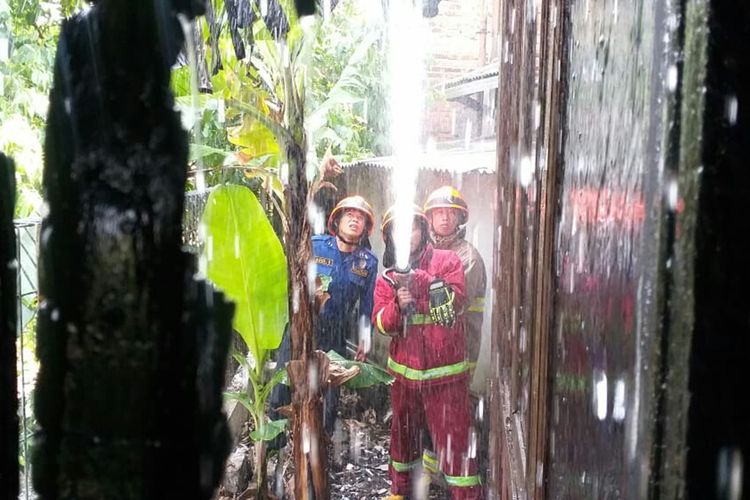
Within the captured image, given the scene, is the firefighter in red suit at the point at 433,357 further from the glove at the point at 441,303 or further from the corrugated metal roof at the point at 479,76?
the corrugated metal roof at the point at 479,76

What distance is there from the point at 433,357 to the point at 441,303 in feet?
1.13

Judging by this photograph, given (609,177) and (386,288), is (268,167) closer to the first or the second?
(386,288)

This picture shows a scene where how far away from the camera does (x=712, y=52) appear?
34cm

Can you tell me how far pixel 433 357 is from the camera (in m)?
4.17

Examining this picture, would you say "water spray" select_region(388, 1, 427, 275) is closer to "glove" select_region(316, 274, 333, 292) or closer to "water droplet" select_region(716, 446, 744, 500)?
"glove" select_region(316, 274, 333, 292)

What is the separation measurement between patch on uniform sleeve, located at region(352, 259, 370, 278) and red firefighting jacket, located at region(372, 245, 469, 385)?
61 centimetres

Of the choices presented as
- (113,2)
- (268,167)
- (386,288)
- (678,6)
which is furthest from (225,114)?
(678,6)

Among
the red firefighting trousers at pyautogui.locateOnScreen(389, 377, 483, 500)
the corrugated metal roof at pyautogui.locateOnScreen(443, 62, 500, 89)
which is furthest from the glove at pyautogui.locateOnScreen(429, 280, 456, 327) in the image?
the corrugated metal roof at pyautogui.locateOnScreen(443, 62, 500, 89)

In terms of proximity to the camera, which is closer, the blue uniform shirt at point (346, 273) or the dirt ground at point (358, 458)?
the dirt ground at point (358, 458)

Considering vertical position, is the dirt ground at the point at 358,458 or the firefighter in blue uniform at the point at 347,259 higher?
the firefighter in blue uniform at the point at 347,259

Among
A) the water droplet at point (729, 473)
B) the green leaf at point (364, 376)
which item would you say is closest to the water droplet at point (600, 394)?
the water droplet at point (729, 473)

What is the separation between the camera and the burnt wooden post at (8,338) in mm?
621

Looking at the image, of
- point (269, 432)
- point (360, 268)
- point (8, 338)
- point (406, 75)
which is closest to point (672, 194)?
point (8, 338)

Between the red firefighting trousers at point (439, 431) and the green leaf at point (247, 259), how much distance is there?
1.46 m
